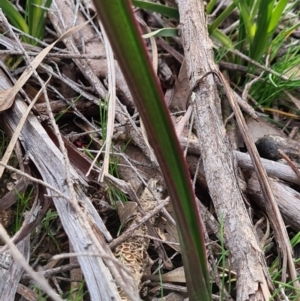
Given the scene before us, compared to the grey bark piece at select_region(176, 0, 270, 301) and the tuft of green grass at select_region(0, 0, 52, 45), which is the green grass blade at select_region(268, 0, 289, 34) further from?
the tuft of green grass at select_region(0, 0, 52, 45)

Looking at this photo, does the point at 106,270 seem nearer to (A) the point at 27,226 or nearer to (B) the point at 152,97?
(A) the point at 27,226

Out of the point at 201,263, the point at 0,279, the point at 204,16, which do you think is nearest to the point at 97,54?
the point at 204,16

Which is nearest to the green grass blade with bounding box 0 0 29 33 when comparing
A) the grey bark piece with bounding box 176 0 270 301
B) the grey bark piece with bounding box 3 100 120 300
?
the grey bark piece with bounding box 3 100 120 300

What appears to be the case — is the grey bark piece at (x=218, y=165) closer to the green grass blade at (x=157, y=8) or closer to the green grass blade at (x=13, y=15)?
the green grass blade at (x=157, y=8)

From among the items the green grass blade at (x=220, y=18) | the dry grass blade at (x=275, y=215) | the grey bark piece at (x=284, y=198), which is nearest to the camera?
the dry grass blade at (x=275, y=215)

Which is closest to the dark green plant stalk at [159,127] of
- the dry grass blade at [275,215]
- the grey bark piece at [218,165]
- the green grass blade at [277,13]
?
the grey bark piece at [218,165]

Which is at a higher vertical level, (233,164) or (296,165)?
(233,164)
